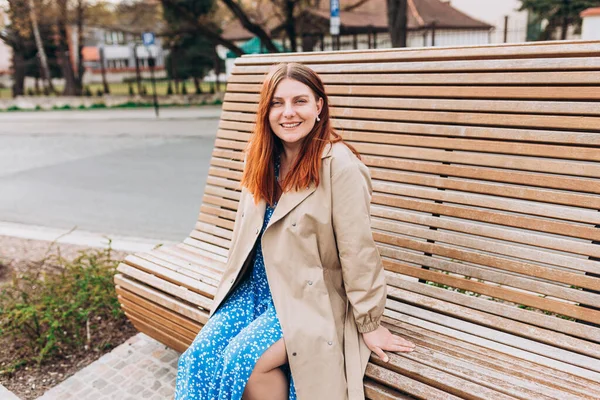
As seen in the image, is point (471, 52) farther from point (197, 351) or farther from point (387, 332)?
point (197, 351)

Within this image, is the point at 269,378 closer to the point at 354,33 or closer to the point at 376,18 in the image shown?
the point at 354,33

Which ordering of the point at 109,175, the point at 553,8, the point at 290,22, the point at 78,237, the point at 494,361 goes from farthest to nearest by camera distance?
the point at 290,22, the point at 553,8, the point at 109,175, the point at 78,237, the point at 494,361

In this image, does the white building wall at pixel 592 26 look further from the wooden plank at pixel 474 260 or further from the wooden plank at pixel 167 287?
the wooden plank at pixel 167 287

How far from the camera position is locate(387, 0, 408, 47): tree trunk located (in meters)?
12.4

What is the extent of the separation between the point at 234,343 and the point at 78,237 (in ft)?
13.6

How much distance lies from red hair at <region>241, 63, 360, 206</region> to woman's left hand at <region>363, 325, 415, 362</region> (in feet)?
2.01

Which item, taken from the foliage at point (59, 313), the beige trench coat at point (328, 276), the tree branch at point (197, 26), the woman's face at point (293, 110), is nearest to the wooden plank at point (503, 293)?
the beige trench coat at point (328, 276)

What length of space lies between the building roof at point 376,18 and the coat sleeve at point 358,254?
17.9 meters

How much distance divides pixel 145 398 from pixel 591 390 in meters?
2.12

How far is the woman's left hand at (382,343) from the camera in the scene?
198 cm

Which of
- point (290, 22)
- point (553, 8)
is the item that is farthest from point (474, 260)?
point (553, 8)

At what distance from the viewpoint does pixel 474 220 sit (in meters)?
2.37

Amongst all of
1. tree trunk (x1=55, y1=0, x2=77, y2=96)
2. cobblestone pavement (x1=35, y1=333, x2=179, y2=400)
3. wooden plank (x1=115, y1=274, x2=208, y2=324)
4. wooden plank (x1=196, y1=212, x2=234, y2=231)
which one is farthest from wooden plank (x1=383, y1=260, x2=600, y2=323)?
tree trunk (x1=55, y1=0, x2=77, y2=96)

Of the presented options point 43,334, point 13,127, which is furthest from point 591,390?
point 13,127
